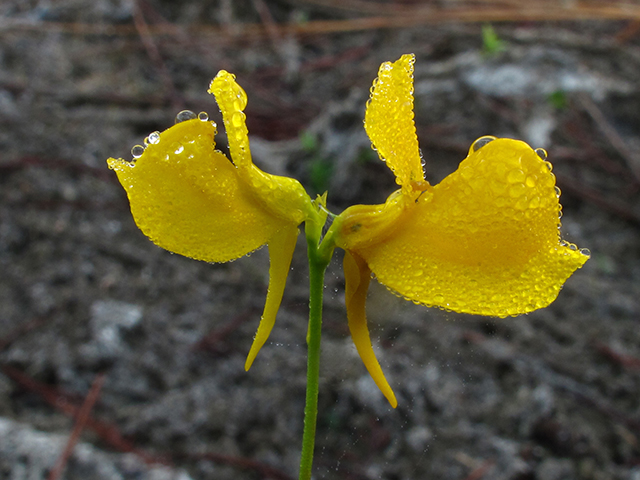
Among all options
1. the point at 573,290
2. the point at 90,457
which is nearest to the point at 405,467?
the point at 90,457

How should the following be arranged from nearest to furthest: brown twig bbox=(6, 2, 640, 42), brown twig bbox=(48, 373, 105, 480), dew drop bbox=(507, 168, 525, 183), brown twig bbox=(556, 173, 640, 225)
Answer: dew drop bbox=(507, 168, 525, 183) → brown twig bbox=(48, 373, 105, 480) → brown twig bbox=(556, 173, 640, 225) → brown twig bbox=(6, 2, 640, 42)

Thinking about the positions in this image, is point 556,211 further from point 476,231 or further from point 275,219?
point 275,219

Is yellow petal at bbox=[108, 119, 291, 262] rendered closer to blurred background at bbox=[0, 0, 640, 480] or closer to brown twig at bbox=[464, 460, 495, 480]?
blurred background at bbox=[0, 0, 640, 480]

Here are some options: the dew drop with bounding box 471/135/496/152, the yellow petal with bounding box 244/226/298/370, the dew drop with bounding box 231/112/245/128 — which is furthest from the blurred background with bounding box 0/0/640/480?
the dew drop with bounding box 231/112/245/128

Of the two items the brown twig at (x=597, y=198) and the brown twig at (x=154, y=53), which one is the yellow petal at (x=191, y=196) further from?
the brown twig at (x=154, y=53)

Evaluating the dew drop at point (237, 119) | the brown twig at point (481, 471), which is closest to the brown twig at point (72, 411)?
the brown twig at point (481, 471)

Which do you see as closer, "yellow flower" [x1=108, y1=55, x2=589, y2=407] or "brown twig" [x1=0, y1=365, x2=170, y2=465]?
"yellow flower" [x1=108, y1=55, x2=589, y2=407]


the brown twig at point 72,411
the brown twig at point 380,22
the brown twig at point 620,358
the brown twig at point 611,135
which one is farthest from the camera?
the brown twig at point 380,22

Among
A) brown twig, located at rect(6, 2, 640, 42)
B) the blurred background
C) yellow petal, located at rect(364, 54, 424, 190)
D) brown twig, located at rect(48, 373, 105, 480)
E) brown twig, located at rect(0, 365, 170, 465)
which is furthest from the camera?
brown twig, located at rect(6, 2, 640, 42)
